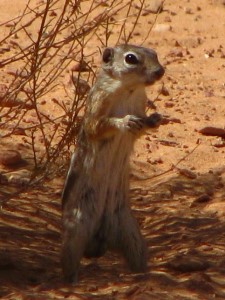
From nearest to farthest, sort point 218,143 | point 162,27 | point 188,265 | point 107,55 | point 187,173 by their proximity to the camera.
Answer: point 188,265 → point 107,55 → point 187,173 → point 218,143 → point 162,27

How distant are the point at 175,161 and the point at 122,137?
2.51 m

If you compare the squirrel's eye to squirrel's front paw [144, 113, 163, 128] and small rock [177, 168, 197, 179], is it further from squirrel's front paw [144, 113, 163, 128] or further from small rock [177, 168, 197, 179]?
small rock [177, 168, 197, 179]

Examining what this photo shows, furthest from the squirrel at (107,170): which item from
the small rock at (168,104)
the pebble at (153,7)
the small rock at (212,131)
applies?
the pebble at (153,7)

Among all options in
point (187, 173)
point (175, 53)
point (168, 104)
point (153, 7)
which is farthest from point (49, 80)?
point (153, 7)

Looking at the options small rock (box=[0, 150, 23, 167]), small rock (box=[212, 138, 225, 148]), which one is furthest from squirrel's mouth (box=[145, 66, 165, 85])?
small rock (box=[212, 138, 225, 148])

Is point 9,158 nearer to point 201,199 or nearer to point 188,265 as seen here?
point 201,199

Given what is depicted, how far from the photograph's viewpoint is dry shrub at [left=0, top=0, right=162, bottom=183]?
287 inches

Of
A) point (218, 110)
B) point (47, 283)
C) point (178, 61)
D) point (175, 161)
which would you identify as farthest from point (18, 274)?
point (178, 61)

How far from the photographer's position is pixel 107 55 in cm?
746

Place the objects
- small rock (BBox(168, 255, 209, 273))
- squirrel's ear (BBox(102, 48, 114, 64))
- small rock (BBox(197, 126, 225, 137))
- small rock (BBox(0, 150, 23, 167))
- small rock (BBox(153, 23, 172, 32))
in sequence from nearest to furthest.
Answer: small rock (BBox(168, 255, 209, 273))
squirrel's ear (BBox(102, 48, 114, 64))
small rock (BBox(0, 150, 23, 167))
small rock (BBox(197, 126, 225, 137))
small rock (BBox(153, 23, 172, 32))

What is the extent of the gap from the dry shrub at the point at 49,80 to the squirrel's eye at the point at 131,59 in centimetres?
29

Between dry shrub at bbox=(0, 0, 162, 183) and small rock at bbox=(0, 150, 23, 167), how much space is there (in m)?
0.15

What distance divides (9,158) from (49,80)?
4.78 ft

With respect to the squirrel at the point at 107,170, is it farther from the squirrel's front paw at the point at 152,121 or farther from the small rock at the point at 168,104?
the small rock at the point at 168,104
